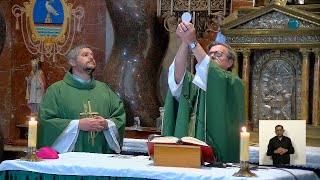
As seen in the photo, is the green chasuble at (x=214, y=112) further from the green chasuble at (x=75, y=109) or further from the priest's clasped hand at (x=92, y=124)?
the green chasuble at (x=75, y=109)

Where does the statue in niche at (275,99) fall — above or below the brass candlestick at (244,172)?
above

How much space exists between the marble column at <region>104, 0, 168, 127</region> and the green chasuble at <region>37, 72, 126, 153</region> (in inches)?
107

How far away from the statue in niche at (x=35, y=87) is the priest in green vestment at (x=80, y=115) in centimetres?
397

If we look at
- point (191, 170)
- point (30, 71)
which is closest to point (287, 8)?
point (191, 170)

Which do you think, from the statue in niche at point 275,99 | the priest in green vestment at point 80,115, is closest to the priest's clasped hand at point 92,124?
the priest in green vestment at point 80,115

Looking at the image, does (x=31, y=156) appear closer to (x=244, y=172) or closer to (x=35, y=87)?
(x=244, y=172)

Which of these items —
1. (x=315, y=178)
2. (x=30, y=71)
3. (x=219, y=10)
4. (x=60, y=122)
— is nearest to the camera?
(x=315, y=178)

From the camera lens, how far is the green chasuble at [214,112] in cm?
631

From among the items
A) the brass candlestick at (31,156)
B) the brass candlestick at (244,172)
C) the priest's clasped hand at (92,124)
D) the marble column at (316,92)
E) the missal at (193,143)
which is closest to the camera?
the brass candlestick at (244,172)

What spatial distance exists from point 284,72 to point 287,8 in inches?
26.4

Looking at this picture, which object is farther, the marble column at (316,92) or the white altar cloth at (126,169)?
the marble column at (316,92)

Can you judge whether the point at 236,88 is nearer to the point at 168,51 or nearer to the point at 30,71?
the point at 168,51

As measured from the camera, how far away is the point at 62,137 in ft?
26.2

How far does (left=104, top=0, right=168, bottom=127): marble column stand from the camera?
1113cm
